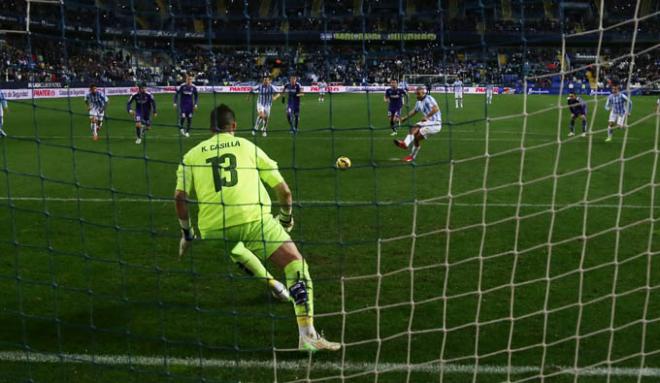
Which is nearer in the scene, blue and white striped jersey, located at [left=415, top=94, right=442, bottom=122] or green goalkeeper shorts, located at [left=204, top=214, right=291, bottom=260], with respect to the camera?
green goalkeeper shorts, located at [left=204, top=214, right=291, bottom=260]

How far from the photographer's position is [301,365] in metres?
4.69

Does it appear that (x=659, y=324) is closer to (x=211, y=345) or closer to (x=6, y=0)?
(x=211, y=345)

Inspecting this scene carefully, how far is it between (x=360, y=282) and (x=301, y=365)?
1952 millimetres

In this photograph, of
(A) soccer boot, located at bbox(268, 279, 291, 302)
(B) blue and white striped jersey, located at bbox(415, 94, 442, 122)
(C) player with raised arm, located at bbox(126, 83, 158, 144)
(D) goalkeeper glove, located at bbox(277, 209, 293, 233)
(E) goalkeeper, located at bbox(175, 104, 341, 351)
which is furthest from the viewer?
(C) player with raised arm, located at bbox(126, 83, 158, 144)

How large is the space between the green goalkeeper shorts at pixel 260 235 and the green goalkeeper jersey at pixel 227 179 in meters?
0.04

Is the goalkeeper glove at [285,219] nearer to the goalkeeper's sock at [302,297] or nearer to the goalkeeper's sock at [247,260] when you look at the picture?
the goalkeeper's sock at [247,260]

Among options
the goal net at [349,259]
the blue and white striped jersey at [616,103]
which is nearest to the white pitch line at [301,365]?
the goal net at [349,259]

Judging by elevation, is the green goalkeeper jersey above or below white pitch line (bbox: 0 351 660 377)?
above

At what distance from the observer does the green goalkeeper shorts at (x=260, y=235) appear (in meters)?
5.04

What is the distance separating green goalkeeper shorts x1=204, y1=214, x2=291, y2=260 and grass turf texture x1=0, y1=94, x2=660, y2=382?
0.37 metres

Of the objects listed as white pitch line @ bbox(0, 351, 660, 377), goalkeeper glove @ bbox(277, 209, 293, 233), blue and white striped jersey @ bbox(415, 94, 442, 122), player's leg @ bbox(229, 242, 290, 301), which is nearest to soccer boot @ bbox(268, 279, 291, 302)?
player's leg @ bbox(229, 242, 290, 301)

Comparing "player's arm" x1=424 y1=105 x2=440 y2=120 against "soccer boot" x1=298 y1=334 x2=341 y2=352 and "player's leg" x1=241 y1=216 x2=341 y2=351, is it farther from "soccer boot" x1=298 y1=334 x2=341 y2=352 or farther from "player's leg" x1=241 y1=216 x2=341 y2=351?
"soccer boot" x1=298 y1=334 x2=341 y2=352

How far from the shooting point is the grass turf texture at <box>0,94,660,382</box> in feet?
15.9

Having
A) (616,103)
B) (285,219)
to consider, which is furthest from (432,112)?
(285,219)
